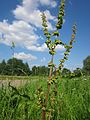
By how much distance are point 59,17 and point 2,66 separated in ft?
10.8

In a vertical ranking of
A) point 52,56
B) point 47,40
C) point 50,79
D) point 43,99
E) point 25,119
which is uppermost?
point 47,40

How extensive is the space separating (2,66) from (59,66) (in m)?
3.21

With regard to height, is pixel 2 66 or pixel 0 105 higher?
pixel 2 66

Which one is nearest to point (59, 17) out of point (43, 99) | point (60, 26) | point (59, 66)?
point (60, 26)

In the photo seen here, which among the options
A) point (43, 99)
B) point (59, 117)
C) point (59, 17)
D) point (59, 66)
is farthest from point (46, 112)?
point (59, 117)

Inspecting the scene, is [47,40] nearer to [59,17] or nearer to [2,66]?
[59,17]

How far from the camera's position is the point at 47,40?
218cm

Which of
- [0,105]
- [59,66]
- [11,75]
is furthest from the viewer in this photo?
[11,75]

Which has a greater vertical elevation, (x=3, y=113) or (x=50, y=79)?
(x=50, y=79)

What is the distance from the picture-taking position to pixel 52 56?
2.12 m

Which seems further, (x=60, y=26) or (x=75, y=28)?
(x=75, y=28)

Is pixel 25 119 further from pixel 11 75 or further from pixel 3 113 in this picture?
pixel 11 75

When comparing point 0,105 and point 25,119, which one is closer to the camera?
point 25,119

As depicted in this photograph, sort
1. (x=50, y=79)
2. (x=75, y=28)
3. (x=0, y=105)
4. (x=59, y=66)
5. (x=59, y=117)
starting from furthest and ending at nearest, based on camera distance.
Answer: (x=0, y=105)
(x=59, y=117)
(x=75, y=28)
(x=59, y=66)
(x=50, y=79)
